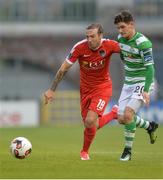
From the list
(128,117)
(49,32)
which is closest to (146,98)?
(128,117)

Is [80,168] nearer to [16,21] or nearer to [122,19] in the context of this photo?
[122,19]

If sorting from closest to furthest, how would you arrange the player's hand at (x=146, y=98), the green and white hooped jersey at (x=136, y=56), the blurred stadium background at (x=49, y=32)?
the player's hand at (x=146, y=98)
the green and white hooped jersey at (x=136, y=56)
the blurred stadium background at (x=49, y=32)

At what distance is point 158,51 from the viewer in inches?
1679

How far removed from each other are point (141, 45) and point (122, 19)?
538mm

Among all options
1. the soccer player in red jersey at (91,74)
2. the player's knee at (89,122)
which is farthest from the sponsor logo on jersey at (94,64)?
the player's knee at (89,122)

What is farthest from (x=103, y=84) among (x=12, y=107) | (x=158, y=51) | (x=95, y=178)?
(x=158, y=51)

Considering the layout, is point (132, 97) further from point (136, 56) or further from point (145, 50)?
point (145, 50)

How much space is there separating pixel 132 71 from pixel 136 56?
1.24ft

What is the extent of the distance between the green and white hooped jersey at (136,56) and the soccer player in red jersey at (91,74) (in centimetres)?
23

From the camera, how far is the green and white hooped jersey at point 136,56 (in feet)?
42.4

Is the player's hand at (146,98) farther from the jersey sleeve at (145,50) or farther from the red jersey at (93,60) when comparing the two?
the red jersey at (93,60)

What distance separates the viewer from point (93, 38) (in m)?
13.2

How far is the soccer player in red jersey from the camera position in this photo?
13.2 metres

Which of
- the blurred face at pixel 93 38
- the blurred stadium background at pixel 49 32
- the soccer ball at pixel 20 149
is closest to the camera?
the soccer ball at pixel 20 149
